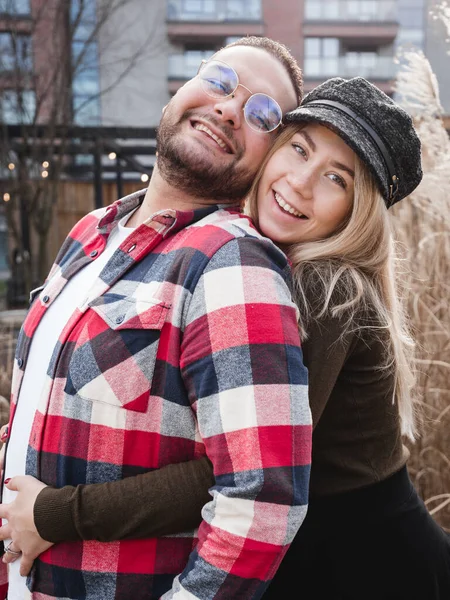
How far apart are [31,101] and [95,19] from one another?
177 cm

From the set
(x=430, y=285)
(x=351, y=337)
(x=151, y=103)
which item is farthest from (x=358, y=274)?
(x=151, y=103)

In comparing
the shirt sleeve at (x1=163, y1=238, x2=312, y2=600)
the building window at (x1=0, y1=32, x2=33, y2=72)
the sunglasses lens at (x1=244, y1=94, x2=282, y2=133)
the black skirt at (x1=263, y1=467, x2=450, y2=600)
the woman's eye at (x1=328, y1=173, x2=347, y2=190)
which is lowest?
the black skirt at (x1=263, y1=467, x2=450, y2=600)

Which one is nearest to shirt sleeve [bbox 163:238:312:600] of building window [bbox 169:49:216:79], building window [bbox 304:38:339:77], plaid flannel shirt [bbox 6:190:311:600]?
plaid flannel shirt [bbox 6:190:311:600]

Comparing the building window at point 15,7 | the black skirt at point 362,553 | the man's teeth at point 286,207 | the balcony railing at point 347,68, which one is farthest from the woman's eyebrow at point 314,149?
the balcony railing at point 347,68

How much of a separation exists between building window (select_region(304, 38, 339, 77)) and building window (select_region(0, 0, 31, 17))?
12.6m

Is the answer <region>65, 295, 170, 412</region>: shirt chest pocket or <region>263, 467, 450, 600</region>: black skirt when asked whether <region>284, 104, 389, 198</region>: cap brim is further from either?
<region>263, 467, 450, 600</region>: black skirt

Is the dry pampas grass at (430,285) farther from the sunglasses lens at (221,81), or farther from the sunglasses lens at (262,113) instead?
the sunglasses lens at (221,81)

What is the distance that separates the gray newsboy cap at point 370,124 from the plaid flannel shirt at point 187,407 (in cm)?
38

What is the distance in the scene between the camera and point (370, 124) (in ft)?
4.59

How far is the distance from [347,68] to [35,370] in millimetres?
21167

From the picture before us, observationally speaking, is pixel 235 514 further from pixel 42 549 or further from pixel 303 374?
pixel 42 549

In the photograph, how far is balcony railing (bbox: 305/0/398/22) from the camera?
20.1 metres

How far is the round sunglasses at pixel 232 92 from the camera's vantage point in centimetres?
146

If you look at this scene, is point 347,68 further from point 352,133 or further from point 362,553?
point 362,553
